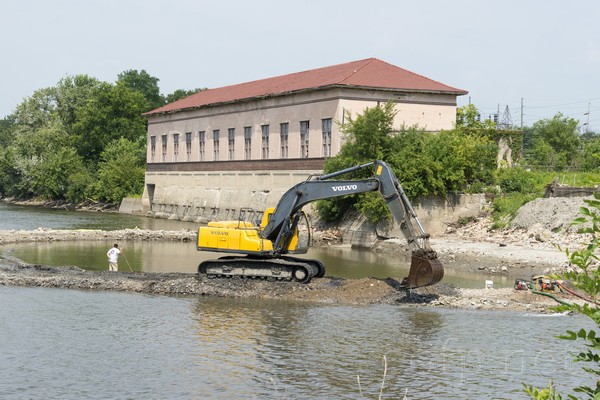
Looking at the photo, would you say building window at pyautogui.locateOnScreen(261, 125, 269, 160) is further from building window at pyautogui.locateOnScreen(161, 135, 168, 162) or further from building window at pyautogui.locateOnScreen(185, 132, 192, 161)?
building window at pyautogui.locateOnScreen(161, 135, 168, 162)

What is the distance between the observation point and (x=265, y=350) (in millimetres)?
17141

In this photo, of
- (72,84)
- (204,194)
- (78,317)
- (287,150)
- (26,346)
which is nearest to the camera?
(26,346)

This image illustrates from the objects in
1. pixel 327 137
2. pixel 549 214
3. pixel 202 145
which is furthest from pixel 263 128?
pixel 549 214

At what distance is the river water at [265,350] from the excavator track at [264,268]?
5.89ft

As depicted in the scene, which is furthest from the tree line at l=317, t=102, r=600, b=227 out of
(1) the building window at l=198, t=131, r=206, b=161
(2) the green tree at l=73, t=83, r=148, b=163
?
(2) the green tree at l=73, t=83, r=148, b=163

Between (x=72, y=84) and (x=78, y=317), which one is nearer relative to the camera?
(x=78, y=317)

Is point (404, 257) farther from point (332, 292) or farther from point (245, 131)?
point (245, 131)

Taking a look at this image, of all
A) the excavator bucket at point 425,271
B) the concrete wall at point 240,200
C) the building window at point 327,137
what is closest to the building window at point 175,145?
the concrete wall at point 240,200

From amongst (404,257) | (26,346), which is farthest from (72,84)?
(26,346)

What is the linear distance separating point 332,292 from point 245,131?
114 feet

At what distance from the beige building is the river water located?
1005 inches

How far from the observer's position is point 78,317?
2033 centimetres

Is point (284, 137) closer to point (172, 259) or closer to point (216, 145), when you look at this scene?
point (216, 145)

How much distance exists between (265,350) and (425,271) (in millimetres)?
5700
